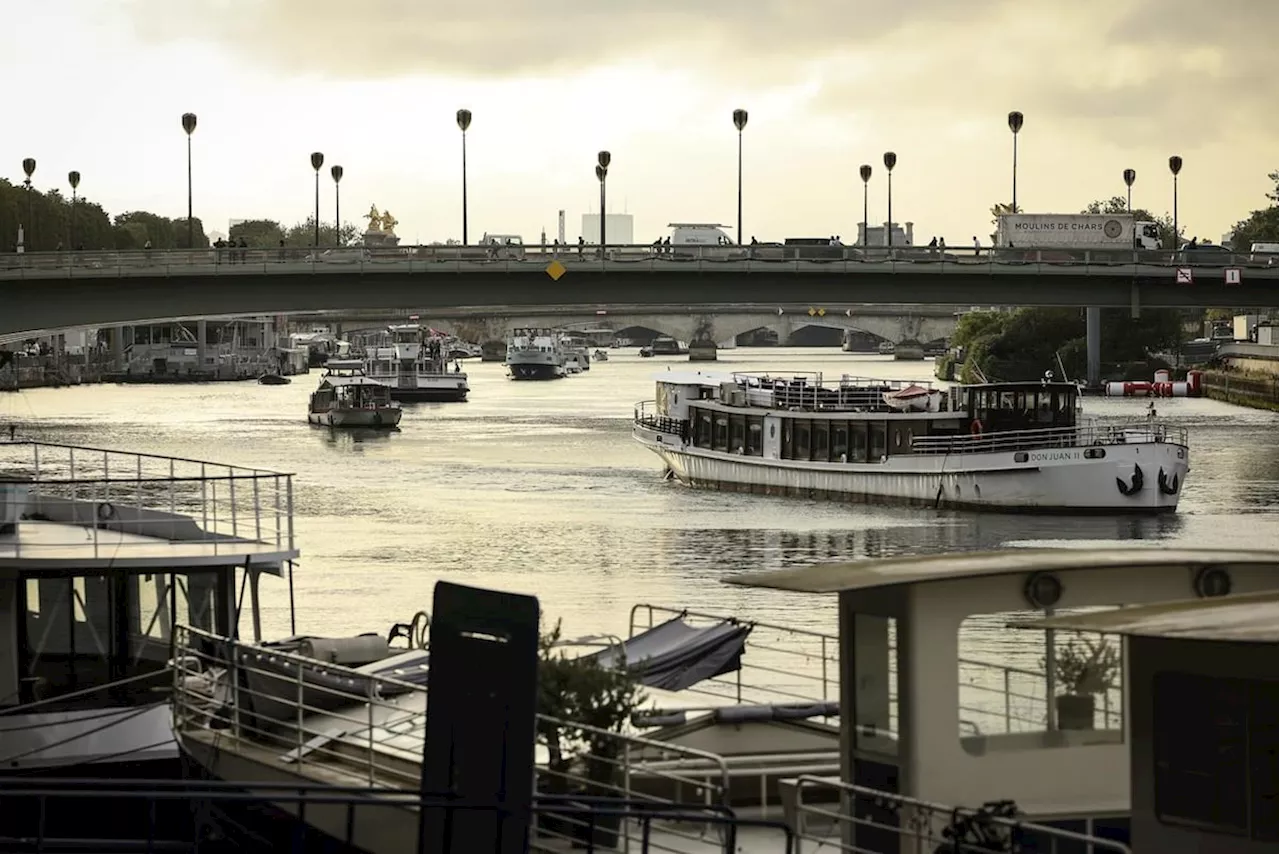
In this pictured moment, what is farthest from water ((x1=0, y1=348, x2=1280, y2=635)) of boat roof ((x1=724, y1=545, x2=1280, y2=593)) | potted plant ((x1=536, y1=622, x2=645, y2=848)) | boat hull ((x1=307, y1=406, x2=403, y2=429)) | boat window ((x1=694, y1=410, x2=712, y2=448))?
boat roof ((x1=724, y1=545, x2=1280, y2=593))

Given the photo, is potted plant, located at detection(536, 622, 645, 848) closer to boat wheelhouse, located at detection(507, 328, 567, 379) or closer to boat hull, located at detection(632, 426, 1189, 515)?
boat hull, located at detection(632, 426, 1189, 515)

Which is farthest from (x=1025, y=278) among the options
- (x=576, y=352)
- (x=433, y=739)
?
(x=576, y=352)

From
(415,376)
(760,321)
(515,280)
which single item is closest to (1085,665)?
(515,280)

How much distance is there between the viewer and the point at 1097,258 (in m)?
62.6

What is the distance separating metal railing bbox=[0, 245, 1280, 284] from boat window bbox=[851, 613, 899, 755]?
1859 inches

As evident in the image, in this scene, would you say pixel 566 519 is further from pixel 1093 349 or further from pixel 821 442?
pixel 1093 349

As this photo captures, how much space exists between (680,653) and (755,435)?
39013mm

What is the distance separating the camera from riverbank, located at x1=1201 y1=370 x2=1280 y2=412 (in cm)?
8856

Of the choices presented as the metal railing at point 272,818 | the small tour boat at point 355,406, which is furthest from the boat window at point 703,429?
the metal railing at point 272,818

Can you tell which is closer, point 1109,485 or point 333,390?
point 1109,485

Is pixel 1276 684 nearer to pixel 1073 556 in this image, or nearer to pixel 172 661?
pixel 1073 556

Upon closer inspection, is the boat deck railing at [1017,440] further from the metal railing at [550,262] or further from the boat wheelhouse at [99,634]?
the boat wheelhouse at [99,634]

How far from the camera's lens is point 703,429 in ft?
188

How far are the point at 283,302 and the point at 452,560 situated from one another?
75.5ft
